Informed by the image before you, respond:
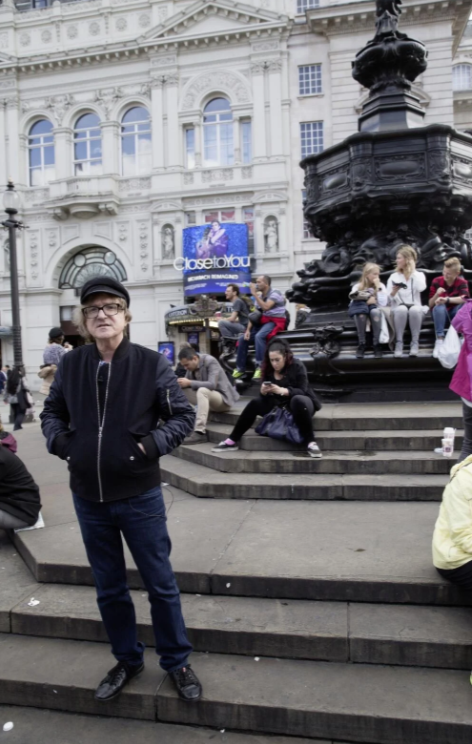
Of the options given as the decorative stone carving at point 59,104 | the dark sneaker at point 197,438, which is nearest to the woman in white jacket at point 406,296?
the dark sneaker at point 197,438

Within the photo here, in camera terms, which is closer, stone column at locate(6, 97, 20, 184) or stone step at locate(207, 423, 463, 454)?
stone step at locate(207, 423, 463, 454)

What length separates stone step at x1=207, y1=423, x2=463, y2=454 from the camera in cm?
519

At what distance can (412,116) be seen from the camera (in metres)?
8.09

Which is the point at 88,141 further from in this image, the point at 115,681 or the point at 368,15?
the point at 115,681

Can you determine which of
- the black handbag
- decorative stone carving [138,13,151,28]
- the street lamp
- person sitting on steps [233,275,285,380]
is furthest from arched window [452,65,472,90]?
the black handbag

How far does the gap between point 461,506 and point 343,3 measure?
1216 inches

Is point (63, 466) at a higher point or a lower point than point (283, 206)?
lower

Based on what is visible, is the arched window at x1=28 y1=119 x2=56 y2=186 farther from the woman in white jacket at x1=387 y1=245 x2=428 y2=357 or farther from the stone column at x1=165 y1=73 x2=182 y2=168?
the woman in white jacket at x1=387 y1=245 x2=428 y2=357

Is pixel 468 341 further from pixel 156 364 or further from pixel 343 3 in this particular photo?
pixel 343 3

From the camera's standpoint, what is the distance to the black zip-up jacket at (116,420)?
2.49 meters

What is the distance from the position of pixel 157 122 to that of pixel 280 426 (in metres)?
28.1

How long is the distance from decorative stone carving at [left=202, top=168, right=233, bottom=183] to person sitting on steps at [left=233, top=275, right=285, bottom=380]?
2268cm

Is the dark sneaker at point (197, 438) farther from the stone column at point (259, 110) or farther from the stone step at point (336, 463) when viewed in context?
the stone column at point (259, 110)

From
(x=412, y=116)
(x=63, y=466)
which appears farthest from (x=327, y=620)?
(x=412, y=116)
